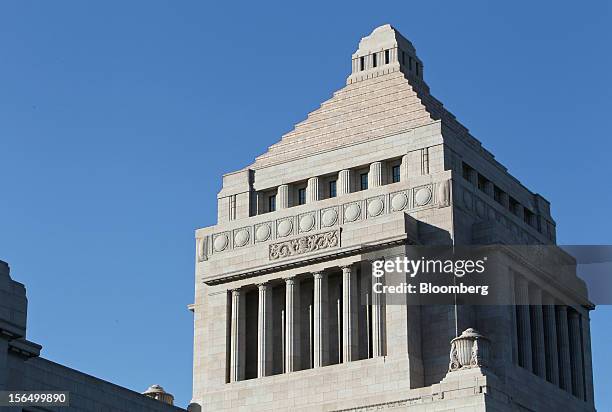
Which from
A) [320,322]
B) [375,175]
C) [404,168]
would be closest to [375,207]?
[404,168]

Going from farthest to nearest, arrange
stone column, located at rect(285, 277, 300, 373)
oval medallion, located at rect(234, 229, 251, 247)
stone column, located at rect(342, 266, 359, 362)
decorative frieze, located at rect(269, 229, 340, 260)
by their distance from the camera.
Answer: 1. oval medallion, located at rect(234, 229, 251, 247)
2. decorative frieze, located at rect(269, 229, 340, 260)
3. stone column, located at rect(285, 277, 300, 373)
4. stone column, located at rect(342, 266, 359, 362)

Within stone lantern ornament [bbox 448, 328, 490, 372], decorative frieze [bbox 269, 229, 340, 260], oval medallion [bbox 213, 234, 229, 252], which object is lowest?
stone lantern ornament [bbox 448, 328, 490, 372]

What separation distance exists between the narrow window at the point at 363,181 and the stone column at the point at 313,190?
2.43 meters

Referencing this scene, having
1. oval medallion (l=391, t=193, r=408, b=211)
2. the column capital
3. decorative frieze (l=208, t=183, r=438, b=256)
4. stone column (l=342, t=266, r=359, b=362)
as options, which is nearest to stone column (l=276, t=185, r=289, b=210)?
decorative frieze (l=208, t=183, r=438, b=256)

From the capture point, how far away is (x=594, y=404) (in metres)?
88.5

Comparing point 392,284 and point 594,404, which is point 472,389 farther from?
point 594,404

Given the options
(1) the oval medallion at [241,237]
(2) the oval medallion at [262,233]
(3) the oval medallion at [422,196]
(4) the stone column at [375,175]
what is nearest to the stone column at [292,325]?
(2) the oval medallion at [262,233]

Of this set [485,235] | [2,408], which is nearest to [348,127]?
[485,235]

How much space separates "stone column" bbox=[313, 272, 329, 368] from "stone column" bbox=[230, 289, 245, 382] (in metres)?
4.54

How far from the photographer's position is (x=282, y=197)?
87688 mm

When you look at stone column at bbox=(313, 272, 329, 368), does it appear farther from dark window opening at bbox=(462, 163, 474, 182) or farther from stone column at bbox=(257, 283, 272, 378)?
dark window opening at bbox=(462, 163, 474, 182)

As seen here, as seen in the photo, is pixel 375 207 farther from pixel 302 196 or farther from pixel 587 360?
pixel 587 360

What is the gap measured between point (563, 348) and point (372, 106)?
17.3 m

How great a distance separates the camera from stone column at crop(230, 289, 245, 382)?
83.5 meters
